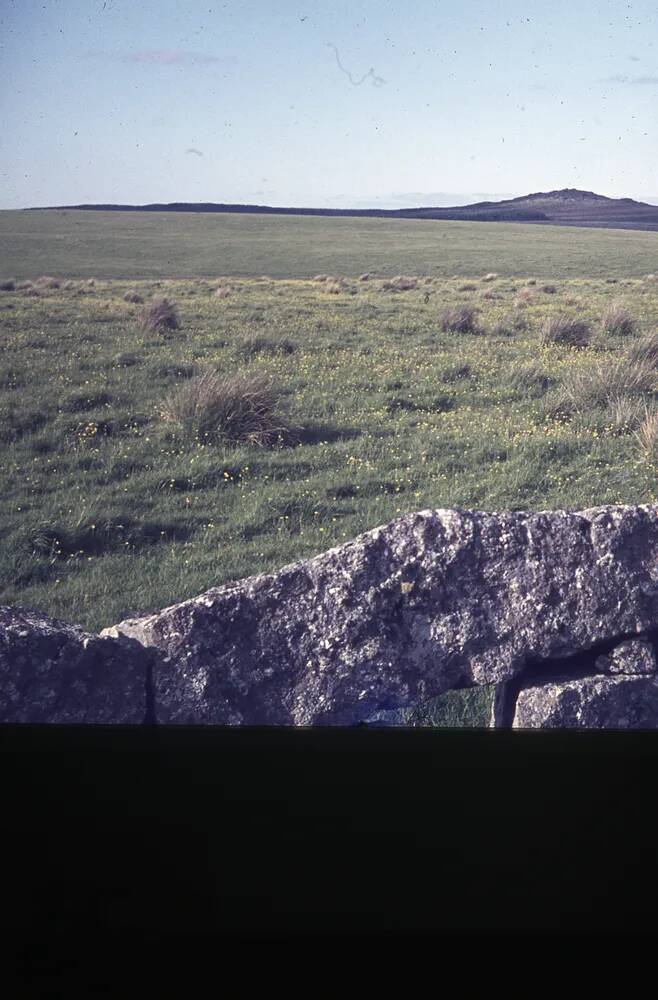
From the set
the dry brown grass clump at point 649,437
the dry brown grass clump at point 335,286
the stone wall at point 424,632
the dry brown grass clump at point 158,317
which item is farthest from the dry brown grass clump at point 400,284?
the stone wall at point 424,632

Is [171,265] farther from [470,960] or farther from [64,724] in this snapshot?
[470,960]

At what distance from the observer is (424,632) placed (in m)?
4.24

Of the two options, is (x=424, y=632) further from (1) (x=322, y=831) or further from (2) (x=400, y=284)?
(2) (x=400, y=284)

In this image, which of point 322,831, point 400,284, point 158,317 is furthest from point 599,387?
point 322,831

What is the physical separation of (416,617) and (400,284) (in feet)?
7.57

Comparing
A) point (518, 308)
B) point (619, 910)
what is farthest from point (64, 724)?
point (518, 308)

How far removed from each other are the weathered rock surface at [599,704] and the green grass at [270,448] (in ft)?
1.02

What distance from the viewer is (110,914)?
3.49 meters

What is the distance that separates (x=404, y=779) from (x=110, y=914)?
4.85 feet

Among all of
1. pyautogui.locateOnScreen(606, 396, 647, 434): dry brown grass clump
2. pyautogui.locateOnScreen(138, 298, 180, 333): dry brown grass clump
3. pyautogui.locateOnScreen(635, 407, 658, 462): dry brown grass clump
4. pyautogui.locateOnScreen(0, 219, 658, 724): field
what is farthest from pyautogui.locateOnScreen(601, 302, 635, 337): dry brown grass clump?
pyautogui.locateOnScreen(138, 298, 180, 333): dry brown grass clump

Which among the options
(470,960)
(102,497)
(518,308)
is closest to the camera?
(470,960)

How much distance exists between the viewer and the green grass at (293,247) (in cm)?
533

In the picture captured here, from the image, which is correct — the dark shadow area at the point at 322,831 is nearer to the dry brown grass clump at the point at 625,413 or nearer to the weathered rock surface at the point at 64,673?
the weathered rock surface at the point at 64,673

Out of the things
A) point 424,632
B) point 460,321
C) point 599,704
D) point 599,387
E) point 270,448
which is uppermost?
point 460,321
